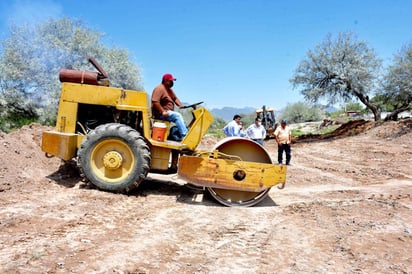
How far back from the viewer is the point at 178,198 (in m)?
5.64

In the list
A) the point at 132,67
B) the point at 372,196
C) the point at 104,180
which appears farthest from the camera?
the point at 132,67

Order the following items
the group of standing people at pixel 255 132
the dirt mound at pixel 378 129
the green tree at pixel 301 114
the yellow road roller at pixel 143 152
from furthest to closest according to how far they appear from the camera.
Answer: the green tree at pixel 301 114, the dirt mound at pixel 378 129, the group of standing people at pixel 255 132, the yellow road roller at pixel 143 152

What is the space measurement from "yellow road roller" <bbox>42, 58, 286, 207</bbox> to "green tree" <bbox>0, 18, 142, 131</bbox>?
1280 centimetres

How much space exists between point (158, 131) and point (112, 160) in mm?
830

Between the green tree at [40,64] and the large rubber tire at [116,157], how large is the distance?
1327 centimetres

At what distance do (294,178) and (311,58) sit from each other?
1736 cm

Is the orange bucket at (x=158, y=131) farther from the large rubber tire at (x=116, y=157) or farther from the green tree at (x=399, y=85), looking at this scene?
the green tree at (x=399, y=85)

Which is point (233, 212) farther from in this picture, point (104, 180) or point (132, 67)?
point (132, 67)

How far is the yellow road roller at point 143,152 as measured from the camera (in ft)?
17.0

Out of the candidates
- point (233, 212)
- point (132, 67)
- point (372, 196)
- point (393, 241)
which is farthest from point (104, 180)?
point (132, 67)

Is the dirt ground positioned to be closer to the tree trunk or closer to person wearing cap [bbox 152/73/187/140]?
person wearing cap [bbox 152/73/187/140]

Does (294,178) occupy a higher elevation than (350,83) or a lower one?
lower

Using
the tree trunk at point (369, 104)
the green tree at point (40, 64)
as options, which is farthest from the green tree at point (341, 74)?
the green tree at point (40, 64)

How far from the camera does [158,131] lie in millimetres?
5617
